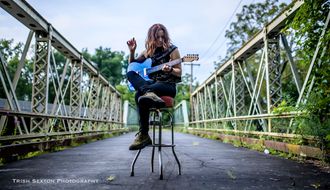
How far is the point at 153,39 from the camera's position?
3.58 meters

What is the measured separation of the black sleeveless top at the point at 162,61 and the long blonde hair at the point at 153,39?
0.18ft

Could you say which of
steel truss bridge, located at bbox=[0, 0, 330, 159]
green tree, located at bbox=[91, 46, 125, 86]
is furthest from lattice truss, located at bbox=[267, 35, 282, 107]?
green tree, located at bbox=[91, 46, 125, 86]

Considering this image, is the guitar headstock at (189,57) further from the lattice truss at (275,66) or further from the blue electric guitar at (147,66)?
the lattice truss at (275,66)

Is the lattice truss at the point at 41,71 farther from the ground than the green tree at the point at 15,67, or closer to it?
closer to it

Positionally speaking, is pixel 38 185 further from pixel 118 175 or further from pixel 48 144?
pixel 48 144

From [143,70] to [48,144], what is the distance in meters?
4.45

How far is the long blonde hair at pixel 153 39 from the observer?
3582 mm

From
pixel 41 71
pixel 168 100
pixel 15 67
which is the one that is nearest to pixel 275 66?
pixel 168 100

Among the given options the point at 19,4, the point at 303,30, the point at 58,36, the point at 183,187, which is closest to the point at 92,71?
the point at 58,36

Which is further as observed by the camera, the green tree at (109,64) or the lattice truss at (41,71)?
the green tree at (109,64)

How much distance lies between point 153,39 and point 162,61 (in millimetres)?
254

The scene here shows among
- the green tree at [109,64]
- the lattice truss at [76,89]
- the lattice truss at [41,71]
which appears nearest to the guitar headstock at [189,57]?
the lattice truss at [41,71]

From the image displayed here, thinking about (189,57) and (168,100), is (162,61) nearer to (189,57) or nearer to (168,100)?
(189,57)

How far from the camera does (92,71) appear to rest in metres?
14.9
